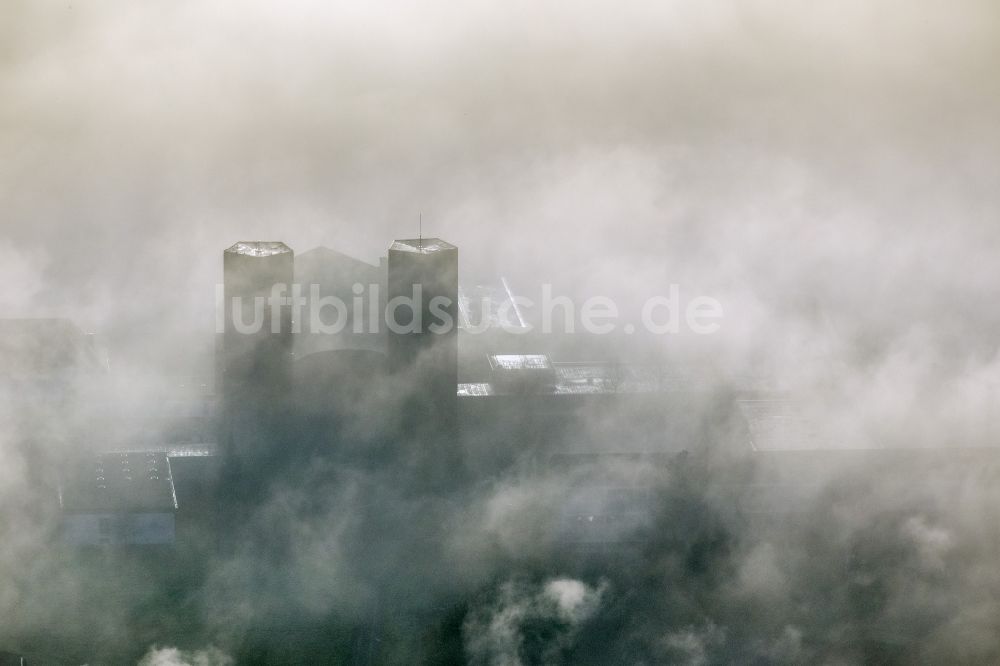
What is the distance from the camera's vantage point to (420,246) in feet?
80.1

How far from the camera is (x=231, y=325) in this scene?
77.0 ft

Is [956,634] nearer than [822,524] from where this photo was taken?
Yes

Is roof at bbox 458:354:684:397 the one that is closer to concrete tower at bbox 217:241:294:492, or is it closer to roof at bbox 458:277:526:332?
roof at bbox 458:277:526:332

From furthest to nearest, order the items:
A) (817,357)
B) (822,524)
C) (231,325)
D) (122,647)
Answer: (817,357), (822,524), (231,325), (122,647)

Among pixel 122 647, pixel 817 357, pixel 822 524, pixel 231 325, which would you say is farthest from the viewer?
pixel 817 357

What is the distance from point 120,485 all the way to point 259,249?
507 cm

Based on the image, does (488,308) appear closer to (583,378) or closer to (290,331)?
(583,378)

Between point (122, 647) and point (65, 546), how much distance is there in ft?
8.82

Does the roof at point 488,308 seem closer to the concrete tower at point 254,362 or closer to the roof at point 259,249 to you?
the concrete tower at point 254,362

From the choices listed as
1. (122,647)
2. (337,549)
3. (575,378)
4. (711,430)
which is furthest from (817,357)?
(122,647)

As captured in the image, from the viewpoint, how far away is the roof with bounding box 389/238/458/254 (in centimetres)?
2420

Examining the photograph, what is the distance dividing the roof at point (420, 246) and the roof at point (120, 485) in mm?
5959

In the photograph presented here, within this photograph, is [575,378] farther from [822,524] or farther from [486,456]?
[822,524]

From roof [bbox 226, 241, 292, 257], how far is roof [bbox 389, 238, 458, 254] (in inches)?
81.3
